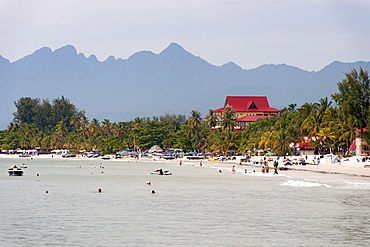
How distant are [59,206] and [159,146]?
15651cm

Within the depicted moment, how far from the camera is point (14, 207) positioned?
42.5 m

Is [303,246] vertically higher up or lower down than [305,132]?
lower down

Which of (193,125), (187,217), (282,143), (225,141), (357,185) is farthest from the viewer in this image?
(193,125)

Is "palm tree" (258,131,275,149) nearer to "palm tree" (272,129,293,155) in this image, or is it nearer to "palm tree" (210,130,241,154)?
"palm tree" (272,129,293,155)

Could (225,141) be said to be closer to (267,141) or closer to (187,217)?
(267,141)

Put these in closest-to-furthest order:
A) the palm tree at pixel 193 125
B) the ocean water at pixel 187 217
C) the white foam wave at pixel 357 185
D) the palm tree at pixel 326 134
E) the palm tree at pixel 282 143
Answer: the ocean water at pixel 187 217 → the white foam wave at pixel 357 185 → the palm tree at pixel 326 134 → the palm tree at pixel 282 143 → the palm tree at pixel 193 125

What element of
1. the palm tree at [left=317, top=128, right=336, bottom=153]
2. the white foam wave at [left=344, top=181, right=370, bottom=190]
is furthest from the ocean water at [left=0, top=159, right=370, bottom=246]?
the palm tree at [left=317, top=128, right=336, bottom=153]

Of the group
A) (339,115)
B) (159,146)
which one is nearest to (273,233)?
(339,115)

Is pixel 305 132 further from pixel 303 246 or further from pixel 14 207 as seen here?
pixel 303 246

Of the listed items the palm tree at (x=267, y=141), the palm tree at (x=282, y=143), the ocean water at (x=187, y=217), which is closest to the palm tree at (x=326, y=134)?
the palm tree at (x=282, y=143)

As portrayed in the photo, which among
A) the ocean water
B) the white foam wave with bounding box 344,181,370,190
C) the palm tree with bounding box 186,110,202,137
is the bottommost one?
the ocean water

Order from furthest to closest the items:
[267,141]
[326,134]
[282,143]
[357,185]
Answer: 1. [267,141]
2. [282,143]
3. [326,134]
4. [357,185]

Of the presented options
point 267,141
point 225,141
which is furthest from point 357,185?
point 225,141

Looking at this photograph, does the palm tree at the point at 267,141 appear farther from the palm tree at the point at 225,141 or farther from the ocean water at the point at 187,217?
the ocean water at the point at 187,217
